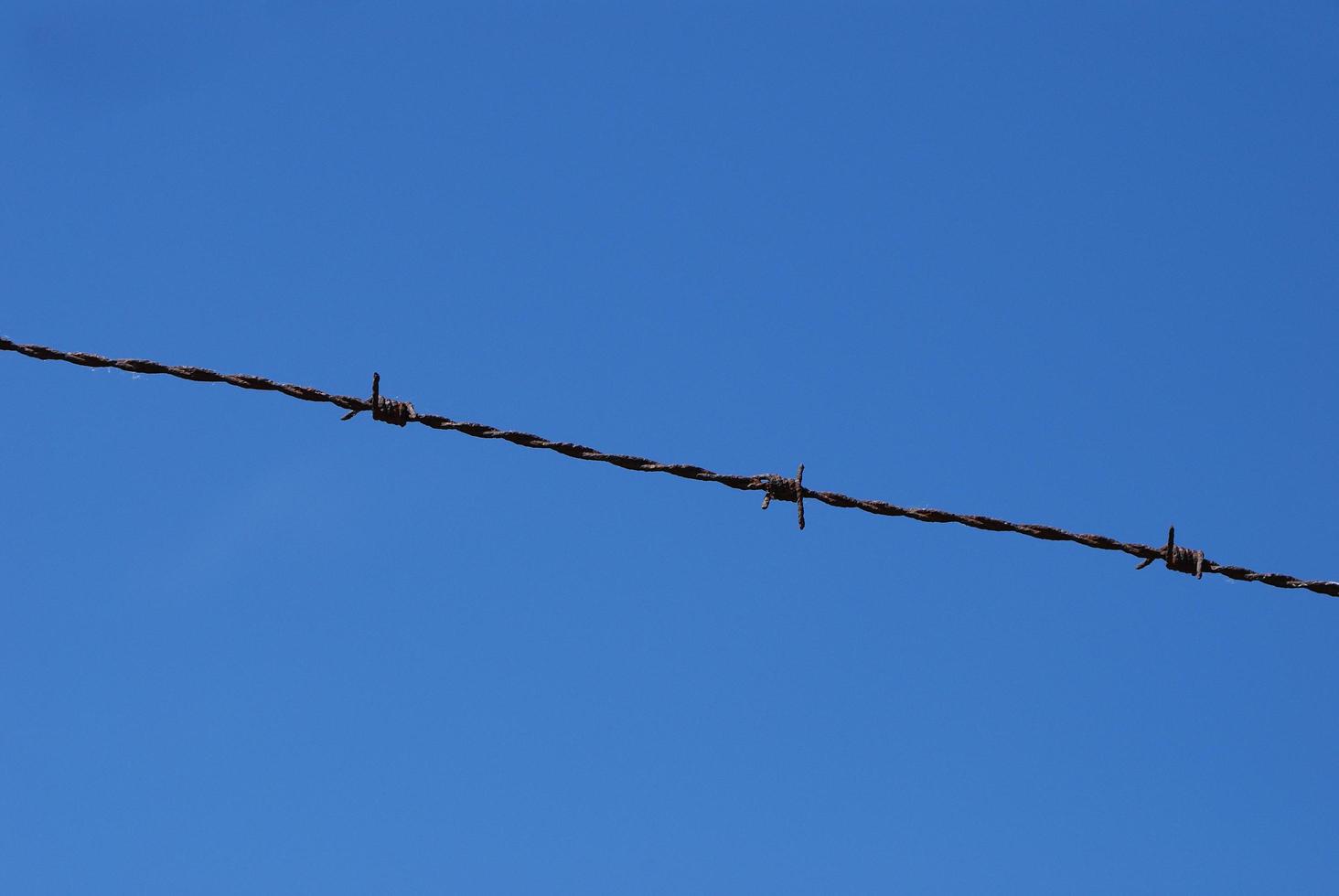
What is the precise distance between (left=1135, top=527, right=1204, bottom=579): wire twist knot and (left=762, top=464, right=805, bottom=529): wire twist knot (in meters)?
1.35

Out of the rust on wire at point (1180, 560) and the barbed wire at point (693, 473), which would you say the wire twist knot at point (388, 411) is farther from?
the rust on wire at point (1180, 560)

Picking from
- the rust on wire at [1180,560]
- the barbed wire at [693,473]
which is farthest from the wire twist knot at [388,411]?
the rust on wire at [1180,560]

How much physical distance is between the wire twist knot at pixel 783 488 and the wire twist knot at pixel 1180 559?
1.35 m

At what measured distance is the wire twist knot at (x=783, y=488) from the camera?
6.27 metres

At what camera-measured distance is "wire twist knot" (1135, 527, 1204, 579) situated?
20.9 feet

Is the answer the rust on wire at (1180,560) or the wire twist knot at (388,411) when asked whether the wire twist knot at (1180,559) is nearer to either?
the rust on wire at (1180,560)

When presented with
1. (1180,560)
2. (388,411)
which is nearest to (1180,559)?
(1180,560)

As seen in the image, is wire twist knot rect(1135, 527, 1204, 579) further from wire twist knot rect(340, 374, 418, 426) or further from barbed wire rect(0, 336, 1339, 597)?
wire twist knot rect(340, 374, 418, 426)

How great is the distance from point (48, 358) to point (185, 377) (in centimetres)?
50

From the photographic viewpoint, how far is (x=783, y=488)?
248 inches

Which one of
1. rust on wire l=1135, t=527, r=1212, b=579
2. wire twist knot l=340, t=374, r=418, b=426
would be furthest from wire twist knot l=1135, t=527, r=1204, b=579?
wire twist knot l=340, t=374, r=418, b=426

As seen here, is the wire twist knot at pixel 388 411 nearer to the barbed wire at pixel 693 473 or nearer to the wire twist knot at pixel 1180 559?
the barbed wire at pixel 693 473

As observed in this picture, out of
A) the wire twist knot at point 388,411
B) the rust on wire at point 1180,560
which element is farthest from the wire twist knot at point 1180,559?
the wire twist knot at point 388,411

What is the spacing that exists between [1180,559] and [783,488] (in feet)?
5.06
